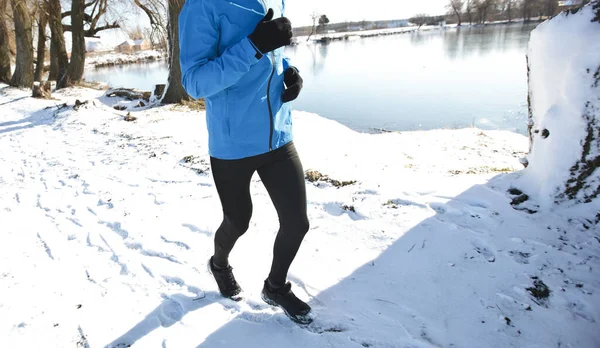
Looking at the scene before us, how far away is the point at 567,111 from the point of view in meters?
2.70

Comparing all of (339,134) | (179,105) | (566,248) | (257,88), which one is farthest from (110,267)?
(179,105)

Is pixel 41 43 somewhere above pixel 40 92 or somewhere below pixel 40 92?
above

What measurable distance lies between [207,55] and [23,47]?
17544 millimetres

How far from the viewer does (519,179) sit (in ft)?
10.5

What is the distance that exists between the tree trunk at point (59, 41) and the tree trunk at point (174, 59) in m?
8.30

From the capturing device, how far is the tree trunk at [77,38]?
14586 mm

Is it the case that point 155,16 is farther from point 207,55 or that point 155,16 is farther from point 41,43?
point 207,55

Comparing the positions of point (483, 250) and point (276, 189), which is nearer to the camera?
point (276, 189)

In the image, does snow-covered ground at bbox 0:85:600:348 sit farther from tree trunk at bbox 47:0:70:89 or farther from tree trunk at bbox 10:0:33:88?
tree trunk at bbox 10:0:33:88

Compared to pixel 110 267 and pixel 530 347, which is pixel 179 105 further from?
pixel 530 347

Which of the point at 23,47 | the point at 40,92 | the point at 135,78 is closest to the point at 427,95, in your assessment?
the point at 40,92

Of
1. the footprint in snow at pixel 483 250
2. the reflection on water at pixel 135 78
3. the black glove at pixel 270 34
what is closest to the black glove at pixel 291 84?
the black glove at pixel 270 34

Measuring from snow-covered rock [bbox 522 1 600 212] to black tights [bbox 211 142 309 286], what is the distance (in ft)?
7.07

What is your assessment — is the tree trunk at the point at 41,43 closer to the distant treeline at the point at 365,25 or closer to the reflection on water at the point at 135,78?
the reflection on water at the point at 135,78
